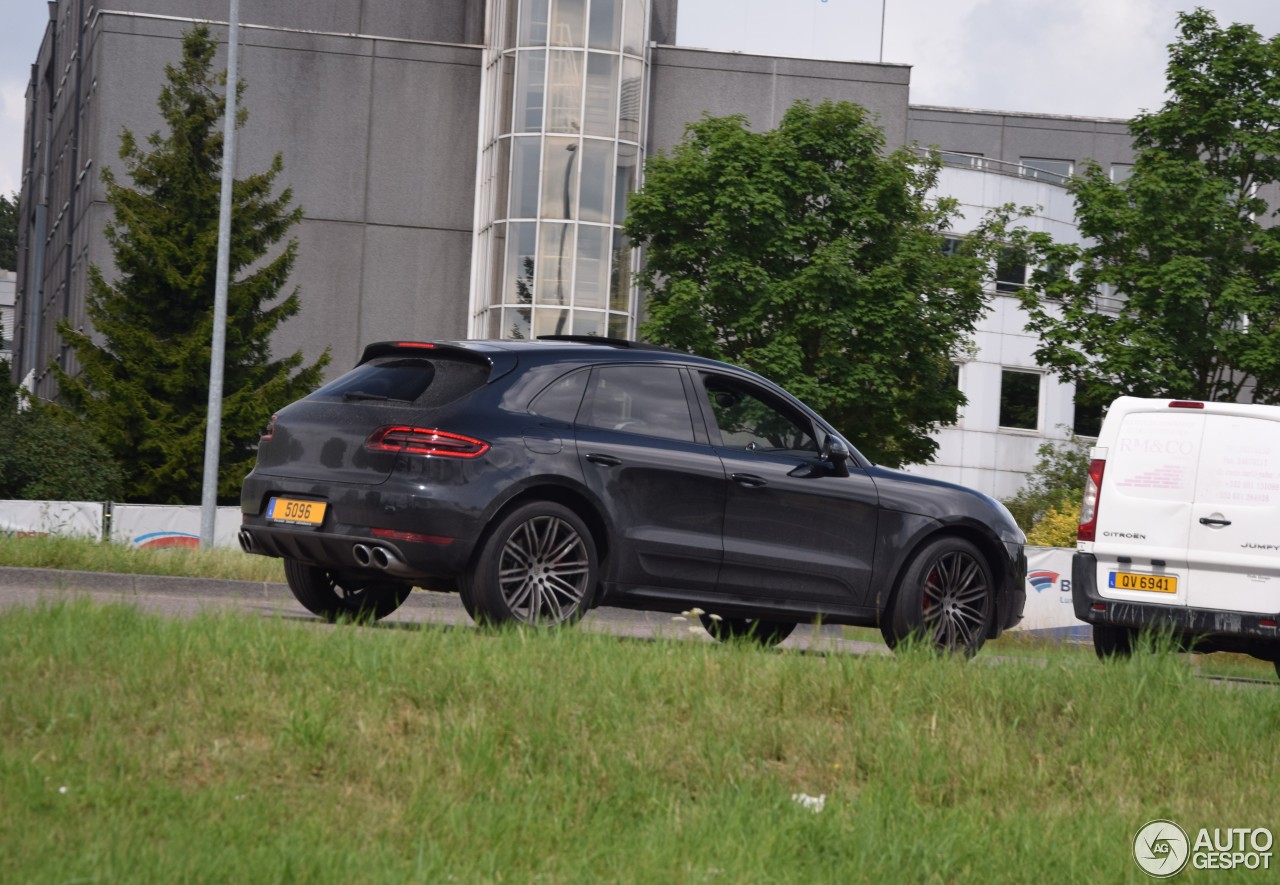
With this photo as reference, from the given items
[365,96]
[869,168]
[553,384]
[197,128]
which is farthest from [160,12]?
[553,384]

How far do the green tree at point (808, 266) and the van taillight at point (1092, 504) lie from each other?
19.2 meters

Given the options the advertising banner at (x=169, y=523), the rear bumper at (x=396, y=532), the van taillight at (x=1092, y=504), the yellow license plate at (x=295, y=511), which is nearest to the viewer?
the rear bumper at (x=396, y=532)

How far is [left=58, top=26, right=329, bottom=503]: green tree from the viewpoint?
3406cm

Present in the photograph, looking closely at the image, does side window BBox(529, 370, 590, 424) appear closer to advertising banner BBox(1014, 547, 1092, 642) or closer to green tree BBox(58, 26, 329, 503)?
advertising banner BBox(1014, 547, 1092, 642)

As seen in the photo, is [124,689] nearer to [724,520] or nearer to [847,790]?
[847,790]

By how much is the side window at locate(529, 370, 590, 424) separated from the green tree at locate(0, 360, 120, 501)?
24898mm

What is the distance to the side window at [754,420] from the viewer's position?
952 cm

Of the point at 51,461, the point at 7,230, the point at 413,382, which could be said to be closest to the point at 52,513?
the point at 51,461

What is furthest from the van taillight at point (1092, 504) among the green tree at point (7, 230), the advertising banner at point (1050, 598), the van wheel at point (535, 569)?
the green tree at point (7, 230)

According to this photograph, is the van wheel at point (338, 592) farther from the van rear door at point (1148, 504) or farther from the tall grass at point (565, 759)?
the van rear door at point (1148, 504)

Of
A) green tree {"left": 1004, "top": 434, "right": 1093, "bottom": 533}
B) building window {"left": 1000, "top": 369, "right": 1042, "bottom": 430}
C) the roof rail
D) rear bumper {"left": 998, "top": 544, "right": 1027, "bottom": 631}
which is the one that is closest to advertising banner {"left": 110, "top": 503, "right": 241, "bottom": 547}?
the roof rail

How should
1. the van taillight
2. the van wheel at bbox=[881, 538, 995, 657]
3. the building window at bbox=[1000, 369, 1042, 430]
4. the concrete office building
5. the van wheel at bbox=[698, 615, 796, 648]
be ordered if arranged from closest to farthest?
the van wheel at bbox=[881, 538, 995, 657], the van wheel at bbox=[698, 615, 796, 648], the van taillight, the concrete office building, the building window at bbox=[1000, 369, 1042, 430]

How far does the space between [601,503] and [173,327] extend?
2813 centimetres

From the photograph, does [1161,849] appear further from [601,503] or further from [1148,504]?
[1148,504]
